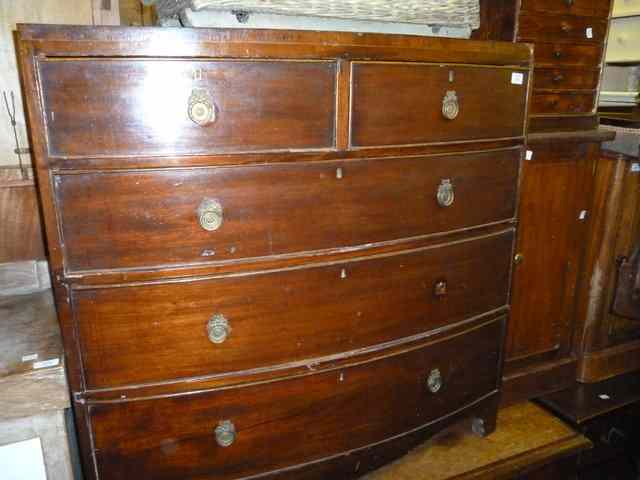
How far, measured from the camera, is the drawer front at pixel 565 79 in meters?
1.68

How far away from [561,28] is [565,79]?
17 cm

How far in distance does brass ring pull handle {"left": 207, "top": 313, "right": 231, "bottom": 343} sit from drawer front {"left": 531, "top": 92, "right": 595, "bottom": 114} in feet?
4.02

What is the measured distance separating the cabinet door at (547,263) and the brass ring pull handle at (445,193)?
494 millimetres

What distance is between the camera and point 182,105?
3.22 ft

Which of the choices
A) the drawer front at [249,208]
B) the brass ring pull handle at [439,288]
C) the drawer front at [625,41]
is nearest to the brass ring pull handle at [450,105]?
the drawer front at [249,208]

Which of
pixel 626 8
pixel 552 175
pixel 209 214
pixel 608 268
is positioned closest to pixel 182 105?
pixel 209 214

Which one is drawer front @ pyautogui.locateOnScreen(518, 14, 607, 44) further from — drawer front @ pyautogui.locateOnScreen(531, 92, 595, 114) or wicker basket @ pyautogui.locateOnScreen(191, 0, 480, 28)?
wicker basket @ pyautogui.locateOnScreen(191, 0, 480, 28)

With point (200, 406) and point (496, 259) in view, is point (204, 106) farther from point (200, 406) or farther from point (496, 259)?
point (496, 259)

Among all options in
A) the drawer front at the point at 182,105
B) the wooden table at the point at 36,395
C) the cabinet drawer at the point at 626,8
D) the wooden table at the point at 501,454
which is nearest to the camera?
the drawer front at the point at 182,105

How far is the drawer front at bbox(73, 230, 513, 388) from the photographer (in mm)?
1052

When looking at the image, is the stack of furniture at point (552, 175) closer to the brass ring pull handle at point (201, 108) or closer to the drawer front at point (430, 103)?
the drawer front at point (430, 103)

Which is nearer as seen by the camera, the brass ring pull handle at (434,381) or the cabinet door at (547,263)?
the brass ring pull handle at (434,381)

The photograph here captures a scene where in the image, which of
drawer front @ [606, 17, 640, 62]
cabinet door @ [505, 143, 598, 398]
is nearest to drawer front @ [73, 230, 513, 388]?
cabinet door @ [505, 143, 598, 398]

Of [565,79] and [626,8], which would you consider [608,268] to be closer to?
[565,79]
